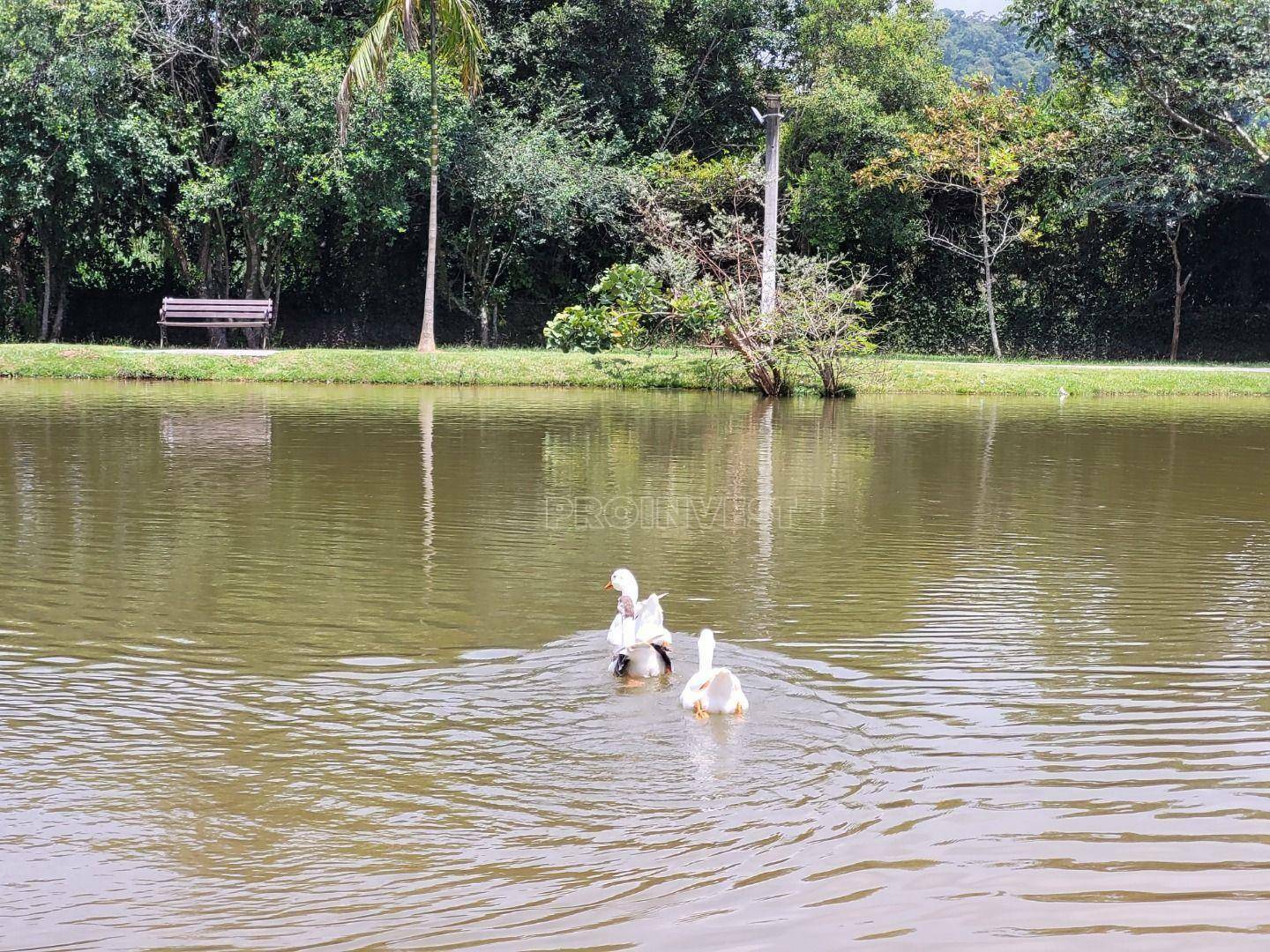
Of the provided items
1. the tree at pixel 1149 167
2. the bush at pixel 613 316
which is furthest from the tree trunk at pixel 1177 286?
the bush at pixel 613 316

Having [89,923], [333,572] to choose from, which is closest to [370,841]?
[89,923]

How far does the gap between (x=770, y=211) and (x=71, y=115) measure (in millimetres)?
12751

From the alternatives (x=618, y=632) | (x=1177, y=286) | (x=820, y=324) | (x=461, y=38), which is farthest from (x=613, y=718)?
(x=1177, y=286)

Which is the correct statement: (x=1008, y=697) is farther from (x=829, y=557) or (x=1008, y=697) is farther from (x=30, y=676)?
(x=30, y=676)

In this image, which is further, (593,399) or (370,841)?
(593,399)

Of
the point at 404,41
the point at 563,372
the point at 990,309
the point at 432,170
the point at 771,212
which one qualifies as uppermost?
the point at 404,41

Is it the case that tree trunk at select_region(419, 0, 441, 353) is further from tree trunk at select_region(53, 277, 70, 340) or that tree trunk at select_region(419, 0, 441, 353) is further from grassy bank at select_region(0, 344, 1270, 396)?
tree trunk at select_region(53, 277, 70, 340)

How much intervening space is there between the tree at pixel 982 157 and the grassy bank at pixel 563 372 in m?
4.86

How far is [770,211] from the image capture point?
78.8 ft

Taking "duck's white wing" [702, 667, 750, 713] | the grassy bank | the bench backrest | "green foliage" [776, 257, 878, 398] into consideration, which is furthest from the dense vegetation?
"duck's white wing" [702, 667, 750, 713]

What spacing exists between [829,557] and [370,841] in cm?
544

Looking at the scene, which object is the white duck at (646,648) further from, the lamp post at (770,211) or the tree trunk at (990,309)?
the tree trunk at (990,309)

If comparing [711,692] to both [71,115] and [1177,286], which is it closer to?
[71,115]

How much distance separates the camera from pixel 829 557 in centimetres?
959
